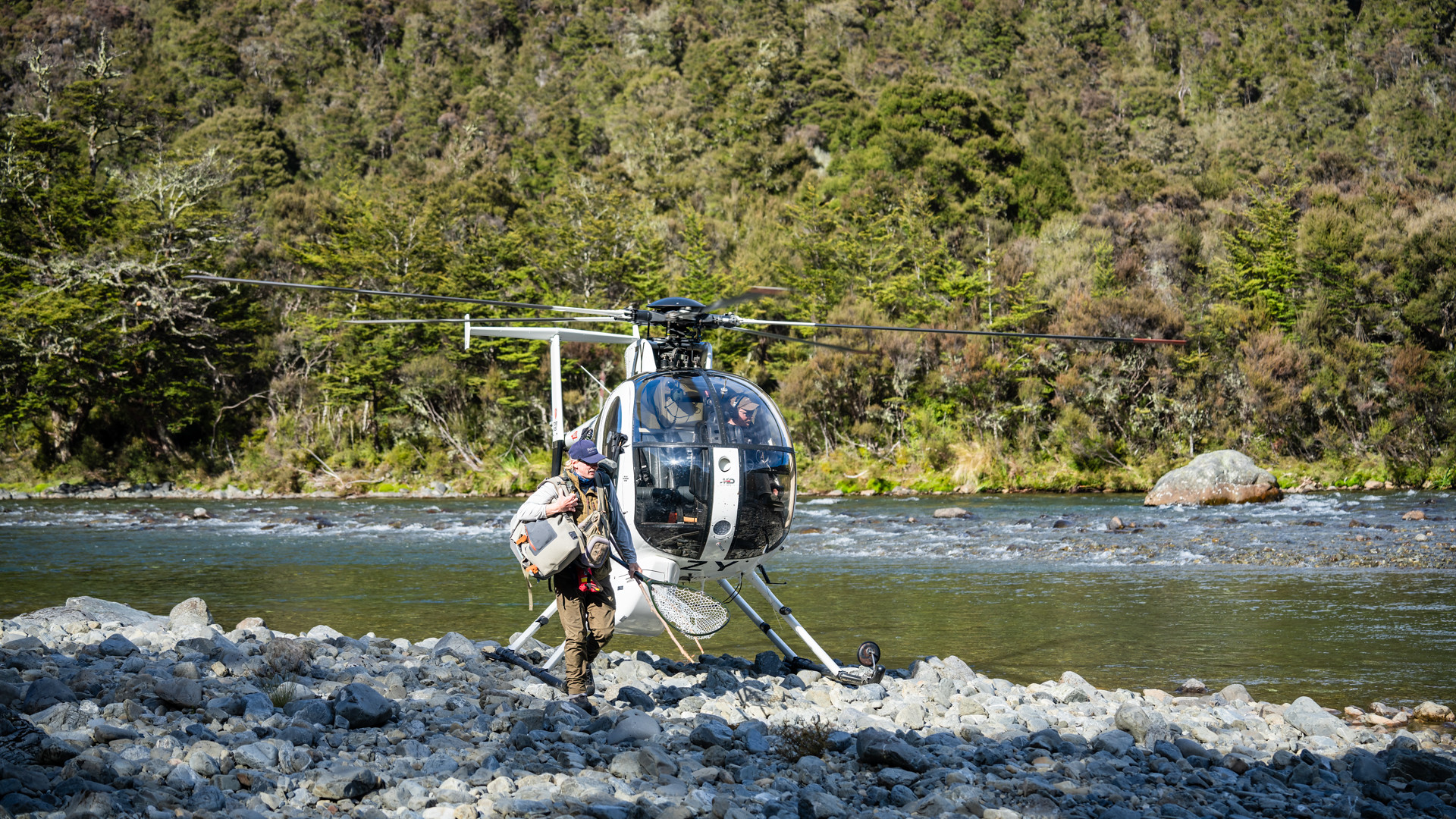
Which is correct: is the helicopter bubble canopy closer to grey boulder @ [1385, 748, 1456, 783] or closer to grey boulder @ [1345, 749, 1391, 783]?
grey boulder @ [1345, 749, 1391, 783]

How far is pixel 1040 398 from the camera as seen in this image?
114ft

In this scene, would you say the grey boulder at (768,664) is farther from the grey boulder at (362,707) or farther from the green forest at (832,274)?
the green forest at (832,274)

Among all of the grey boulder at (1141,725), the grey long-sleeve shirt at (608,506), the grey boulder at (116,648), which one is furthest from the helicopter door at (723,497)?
the grey boulder at (116,648)

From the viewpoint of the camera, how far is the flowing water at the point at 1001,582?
374 inches

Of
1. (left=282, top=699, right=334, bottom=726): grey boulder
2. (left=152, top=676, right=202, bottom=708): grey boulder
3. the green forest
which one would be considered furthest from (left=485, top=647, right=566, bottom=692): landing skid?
the green forest

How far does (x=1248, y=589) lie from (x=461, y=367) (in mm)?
33948

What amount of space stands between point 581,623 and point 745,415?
6.28 feet

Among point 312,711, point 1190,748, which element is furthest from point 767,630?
point 312,711

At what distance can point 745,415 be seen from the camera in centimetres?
732

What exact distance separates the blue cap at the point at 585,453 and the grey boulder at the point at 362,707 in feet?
6.71

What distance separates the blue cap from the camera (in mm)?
7070

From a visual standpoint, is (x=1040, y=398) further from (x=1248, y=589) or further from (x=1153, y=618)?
(x=1153, y=618)

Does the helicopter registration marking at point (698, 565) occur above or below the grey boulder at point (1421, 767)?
above

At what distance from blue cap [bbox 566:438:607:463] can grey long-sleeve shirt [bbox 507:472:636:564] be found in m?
0.24
